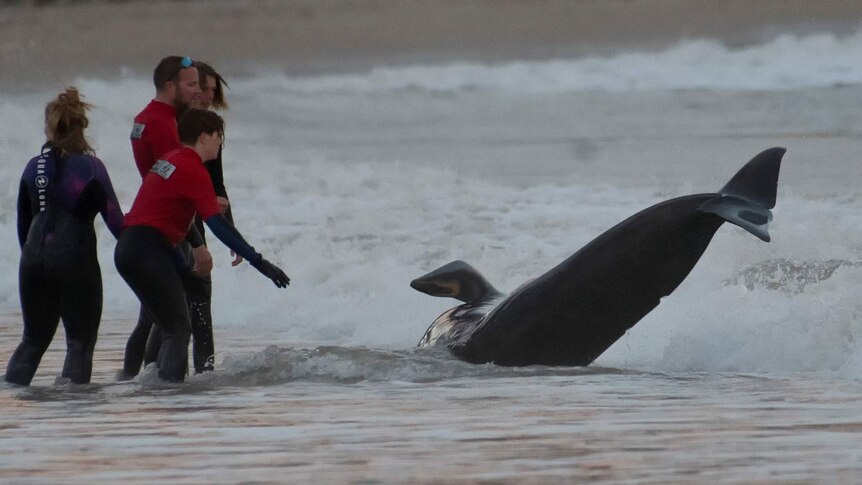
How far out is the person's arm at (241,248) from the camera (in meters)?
9.66

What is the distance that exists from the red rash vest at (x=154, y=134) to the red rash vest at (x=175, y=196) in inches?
12.9

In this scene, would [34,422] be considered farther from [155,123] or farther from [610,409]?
[610,409]

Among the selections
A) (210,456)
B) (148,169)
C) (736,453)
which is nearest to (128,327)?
(148,169)

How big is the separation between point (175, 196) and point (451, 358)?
216 cm

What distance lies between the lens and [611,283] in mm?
10406

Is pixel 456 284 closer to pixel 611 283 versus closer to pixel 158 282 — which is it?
pixel 611 283

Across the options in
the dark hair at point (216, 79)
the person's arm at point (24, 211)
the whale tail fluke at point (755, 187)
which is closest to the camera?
the whale tail fluke at point (755, 187)

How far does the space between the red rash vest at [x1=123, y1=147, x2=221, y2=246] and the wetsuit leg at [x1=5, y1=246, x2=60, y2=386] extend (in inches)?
24.4

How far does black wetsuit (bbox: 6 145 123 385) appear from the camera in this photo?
32.8ft

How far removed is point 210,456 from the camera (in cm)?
813

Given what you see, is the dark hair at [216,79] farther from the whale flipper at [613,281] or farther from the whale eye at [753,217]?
the whale eye at [753,217]

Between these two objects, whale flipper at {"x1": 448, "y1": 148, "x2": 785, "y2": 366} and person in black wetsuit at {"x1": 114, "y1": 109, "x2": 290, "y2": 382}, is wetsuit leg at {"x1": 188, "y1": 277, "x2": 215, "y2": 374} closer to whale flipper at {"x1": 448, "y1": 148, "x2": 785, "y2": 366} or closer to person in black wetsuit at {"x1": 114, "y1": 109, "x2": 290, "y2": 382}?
person in black wetsuit at {"x1": 114, "y1": 109, "x2": 290, "y2": 382}

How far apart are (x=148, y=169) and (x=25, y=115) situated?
31.8 m

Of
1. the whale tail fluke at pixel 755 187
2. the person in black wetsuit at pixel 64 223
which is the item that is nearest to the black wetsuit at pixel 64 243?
the person in black wetsuit at pixel 64 223
